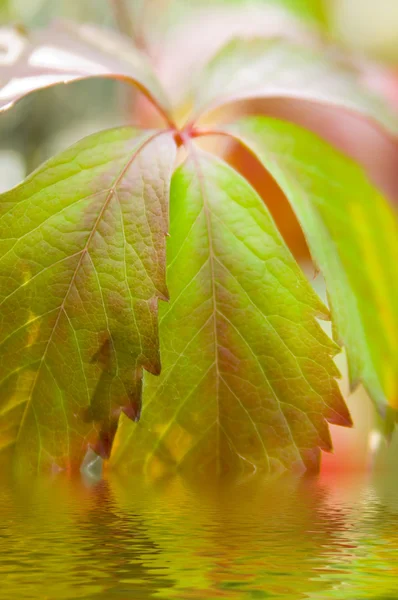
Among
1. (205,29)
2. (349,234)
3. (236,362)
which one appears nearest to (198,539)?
(236,362)

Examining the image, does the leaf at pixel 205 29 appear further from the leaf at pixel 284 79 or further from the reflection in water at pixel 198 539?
the reflection in water at pixel 198 539

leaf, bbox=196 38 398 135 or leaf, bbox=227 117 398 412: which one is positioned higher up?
leaf, bbox=196 38 398 135

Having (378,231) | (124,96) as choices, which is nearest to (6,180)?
(124,96)

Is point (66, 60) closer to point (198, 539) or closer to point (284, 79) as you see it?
point (284, 79)

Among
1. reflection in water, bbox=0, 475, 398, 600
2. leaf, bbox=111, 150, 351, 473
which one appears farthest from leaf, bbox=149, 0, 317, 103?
reflection in water, bbox=0, 475, 398, 600

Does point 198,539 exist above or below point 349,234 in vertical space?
below

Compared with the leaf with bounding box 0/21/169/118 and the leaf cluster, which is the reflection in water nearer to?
the leaf cluster
